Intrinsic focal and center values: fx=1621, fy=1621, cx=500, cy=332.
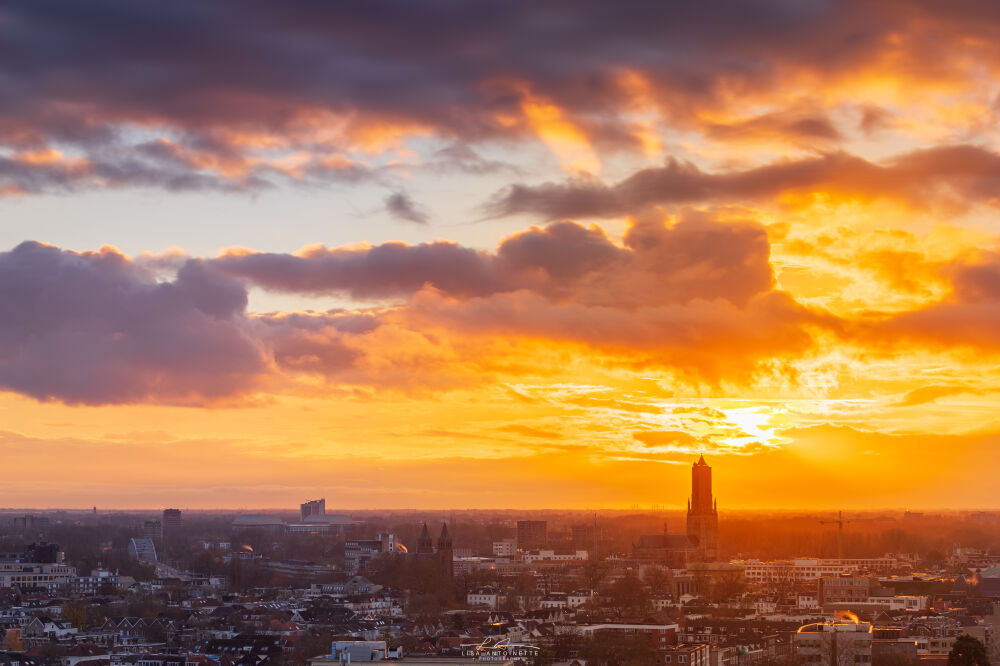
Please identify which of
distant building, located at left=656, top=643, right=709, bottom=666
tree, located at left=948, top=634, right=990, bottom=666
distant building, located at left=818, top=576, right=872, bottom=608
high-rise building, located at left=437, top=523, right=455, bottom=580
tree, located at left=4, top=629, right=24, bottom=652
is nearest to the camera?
tree, located at left=948, top=634, right=990, bottom=666

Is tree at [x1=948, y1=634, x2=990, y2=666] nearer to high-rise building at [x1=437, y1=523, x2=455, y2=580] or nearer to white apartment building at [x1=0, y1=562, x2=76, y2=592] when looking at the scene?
high-rise building at [x1=437, y1=523, x2=455, y2=580]

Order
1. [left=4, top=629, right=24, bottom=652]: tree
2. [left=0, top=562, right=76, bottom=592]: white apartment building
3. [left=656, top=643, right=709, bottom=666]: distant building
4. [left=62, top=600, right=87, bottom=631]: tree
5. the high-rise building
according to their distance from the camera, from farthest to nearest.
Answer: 1. the high-rise building
2. [left=0, top=562, right=76, bottom=592]: white apartment building
3. [left=62, top=600, right=87, bottom=631]: tree
4. [left=4, top=629, right=24, bottom=652]: tree
5. [left=656, top=643, right=709, bottom=666]: distant building

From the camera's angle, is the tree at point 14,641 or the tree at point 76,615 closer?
the tree at point 14,641

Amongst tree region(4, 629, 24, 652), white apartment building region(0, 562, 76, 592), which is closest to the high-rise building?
white apartment building region(0, 562, 76, 592)

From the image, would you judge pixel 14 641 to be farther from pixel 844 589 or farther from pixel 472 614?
pixel 844 589

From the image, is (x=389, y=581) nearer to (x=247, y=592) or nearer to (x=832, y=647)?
(x=247, y=592)

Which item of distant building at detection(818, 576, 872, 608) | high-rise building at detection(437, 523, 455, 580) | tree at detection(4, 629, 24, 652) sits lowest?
tree at detection(4, 629, 24, 652)

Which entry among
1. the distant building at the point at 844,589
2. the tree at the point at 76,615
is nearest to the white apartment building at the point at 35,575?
the tree at the point at 76,615

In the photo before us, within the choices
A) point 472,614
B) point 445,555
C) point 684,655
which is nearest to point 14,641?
point 472,614

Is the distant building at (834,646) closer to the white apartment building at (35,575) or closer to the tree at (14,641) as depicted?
the tree at (14,641)
